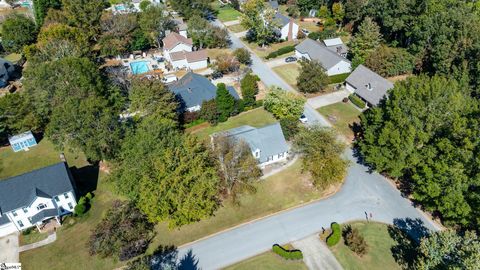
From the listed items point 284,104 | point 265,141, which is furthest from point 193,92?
point 265,141

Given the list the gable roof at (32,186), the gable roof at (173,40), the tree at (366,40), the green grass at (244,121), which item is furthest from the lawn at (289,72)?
the gable roof at (32,186)

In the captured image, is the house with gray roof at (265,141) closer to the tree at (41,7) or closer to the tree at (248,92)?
the tree at (248,92)

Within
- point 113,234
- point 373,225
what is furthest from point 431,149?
point 113,234

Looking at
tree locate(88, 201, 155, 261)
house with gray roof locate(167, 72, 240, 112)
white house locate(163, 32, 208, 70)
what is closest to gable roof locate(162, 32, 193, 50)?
white house locate(163, 32, 208, 70)

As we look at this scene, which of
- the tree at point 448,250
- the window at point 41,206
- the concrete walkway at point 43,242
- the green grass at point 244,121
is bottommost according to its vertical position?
the concrete walkway at point 43,242

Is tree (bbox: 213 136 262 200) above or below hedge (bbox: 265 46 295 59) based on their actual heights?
above

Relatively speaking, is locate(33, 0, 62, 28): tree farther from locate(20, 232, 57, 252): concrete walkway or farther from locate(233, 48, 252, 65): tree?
locate(20, 232, 57, 252): concrete walkway
